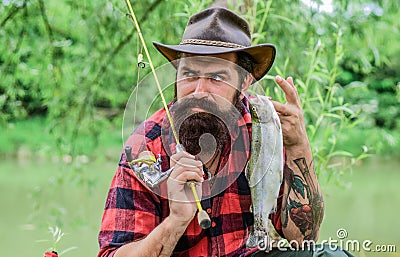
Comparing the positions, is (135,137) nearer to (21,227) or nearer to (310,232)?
(310,232)

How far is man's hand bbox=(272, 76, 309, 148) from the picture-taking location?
1.77 m

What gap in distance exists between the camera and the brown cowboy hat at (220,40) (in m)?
1.83

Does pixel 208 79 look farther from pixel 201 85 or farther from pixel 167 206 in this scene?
pixel 167 206

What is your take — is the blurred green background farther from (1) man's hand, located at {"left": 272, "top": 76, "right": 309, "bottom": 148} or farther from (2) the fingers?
(2) the fingers

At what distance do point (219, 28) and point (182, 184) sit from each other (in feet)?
1.81

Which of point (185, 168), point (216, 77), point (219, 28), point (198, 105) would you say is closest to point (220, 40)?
point (219, 28)

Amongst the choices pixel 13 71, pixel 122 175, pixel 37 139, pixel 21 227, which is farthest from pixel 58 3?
pixel 37 139

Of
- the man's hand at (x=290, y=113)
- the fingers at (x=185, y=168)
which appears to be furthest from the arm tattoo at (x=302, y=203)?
the fingers at (x=185, y=168)

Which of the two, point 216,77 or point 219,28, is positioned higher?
point 219,28

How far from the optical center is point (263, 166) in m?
1.87

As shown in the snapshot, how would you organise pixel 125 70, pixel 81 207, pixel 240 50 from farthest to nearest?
pixel 81 207 < pixel 125 70 < pixel 240 50

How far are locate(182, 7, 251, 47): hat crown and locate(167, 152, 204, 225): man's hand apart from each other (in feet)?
1.52

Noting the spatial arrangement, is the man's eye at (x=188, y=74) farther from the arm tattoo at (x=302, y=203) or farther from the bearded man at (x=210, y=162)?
the arm tattoo at (x=302, y=203)

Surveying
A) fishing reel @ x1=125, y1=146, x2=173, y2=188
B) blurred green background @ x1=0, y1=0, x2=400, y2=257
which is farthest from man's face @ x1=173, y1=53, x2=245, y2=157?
blurred green background @ x1=0, y1=0, x2=400, y2=257
